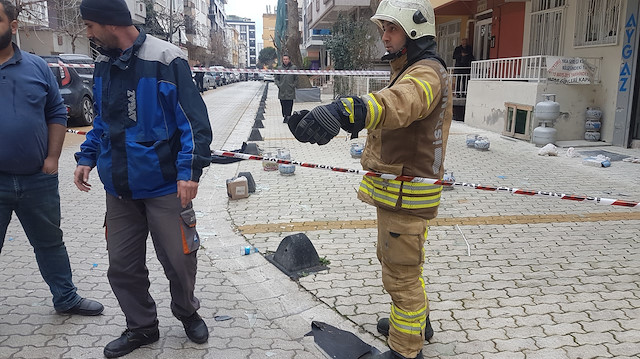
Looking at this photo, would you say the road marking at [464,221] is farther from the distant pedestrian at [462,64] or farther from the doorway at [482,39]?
the doorway at [482,39]

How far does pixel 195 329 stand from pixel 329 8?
74.2 ft

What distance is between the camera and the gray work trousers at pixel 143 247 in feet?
9.05

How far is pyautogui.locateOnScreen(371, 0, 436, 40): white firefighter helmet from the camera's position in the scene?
2.41m

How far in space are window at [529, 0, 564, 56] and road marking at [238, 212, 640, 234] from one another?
778cm

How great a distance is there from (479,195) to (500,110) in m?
6.48

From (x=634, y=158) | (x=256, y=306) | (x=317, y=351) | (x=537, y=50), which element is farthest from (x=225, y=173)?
(x=537, y=50)

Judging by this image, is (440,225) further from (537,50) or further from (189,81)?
(537,50)

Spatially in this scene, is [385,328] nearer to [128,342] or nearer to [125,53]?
[128,342]

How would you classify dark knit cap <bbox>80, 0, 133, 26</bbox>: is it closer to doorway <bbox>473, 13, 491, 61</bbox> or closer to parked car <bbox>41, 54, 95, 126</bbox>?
parked car <bbox>41, 54, 95, 126</bbox>

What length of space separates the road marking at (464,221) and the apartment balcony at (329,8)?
18.1 m

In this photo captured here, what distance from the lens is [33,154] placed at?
3.03 meters

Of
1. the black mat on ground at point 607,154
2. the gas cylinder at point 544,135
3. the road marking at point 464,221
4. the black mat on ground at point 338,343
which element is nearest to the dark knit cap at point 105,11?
the black mat on ground at point 338,343

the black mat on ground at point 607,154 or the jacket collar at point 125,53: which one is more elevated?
the jacket collar at point 125,53

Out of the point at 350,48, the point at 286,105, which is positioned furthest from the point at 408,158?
the point at 350,48
